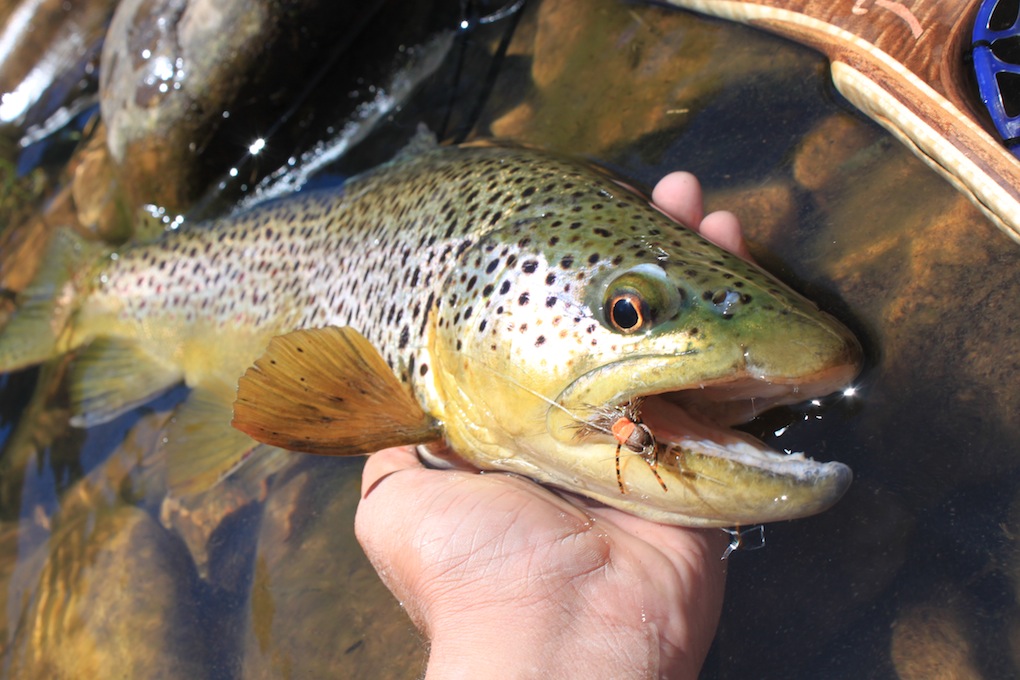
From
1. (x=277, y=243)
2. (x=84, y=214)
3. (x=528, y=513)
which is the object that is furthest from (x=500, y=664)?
(x=84, y=214)

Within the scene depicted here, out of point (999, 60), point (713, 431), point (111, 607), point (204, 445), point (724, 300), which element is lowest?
point (111, 607)

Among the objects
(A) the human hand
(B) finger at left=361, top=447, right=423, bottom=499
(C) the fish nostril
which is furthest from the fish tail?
(C) the fish nostril

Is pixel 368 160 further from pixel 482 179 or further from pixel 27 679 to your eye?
pixel 27 679

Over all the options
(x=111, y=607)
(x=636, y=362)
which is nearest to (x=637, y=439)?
(x=636, y=362)

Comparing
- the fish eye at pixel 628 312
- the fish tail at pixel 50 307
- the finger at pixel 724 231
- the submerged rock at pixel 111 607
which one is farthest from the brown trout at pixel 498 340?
the fish tail at pixel 50 307

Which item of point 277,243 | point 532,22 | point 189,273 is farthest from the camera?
point 532,22

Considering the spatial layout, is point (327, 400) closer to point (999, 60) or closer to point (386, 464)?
point (386, 464)
